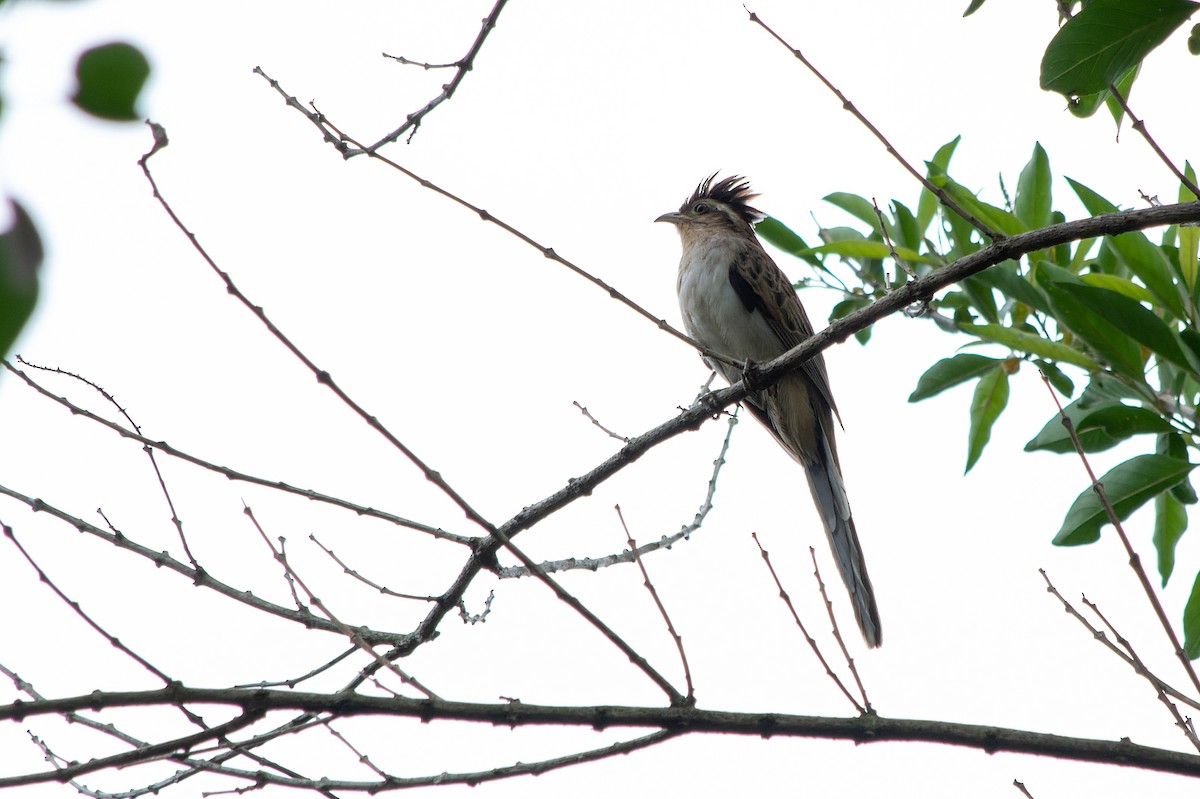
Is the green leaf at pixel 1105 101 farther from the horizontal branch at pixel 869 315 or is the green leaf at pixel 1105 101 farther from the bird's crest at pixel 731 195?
the bird's crest at pixel 731 195

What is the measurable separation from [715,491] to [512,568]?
3.27 ft

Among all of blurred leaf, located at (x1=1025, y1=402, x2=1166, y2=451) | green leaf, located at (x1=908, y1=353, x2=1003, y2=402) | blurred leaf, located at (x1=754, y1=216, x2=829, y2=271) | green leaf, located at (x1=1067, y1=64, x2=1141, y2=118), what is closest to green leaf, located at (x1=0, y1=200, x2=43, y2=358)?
blurred leaf, located at (x1=1025, y1=402, x2=1166, y2=451)

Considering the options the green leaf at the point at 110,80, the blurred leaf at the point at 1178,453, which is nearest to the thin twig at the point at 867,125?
the blurred leaf at the point at 1178,453

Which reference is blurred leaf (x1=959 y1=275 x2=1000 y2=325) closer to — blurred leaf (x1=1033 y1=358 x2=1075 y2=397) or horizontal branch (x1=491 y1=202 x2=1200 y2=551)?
blurred leaf (x1=1033 y1=358 x2=1075 y2=397)

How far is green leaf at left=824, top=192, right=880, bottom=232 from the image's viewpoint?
199 inches

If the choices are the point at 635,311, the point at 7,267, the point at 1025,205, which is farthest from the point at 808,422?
the point at 7,267

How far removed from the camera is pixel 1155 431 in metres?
3.68

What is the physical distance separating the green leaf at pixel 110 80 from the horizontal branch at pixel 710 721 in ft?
5.66

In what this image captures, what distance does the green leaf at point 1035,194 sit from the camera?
4.54 metres

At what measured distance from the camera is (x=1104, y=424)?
3707mm

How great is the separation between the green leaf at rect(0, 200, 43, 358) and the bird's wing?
6.53 metres

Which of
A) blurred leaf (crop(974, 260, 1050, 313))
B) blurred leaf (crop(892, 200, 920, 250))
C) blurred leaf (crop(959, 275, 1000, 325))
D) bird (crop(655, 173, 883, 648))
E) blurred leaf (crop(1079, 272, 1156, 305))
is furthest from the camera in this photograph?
bird (crop(655, 173, 883, 648))

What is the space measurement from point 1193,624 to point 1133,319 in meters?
0.96

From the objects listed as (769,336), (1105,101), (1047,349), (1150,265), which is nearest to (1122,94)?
(1105,101)
